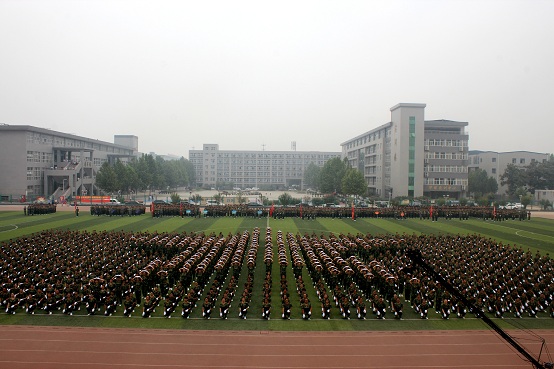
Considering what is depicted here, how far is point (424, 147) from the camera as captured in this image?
64688mm

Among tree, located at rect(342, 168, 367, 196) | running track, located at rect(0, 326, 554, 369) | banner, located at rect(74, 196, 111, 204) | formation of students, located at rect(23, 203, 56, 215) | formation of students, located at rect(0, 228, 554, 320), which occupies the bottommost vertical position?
running track, located at rect(0, 326, 554, 369)

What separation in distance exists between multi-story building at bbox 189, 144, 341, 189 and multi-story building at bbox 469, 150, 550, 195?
177 feet

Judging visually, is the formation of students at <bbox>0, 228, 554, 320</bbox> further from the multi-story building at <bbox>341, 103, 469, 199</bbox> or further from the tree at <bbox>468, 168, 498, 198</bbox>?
the tree at <bbox>468, 168, 498, 198</bbox>

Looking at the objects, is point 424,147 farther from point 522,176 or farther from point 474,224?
point 474,224

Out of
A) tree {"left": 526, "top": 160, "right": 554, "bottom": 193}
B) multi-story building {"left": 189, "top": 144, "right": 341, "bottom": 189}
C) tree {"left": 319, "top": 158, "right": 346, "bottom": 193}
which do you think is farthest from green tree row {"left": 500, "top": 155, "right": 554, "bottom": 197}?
multi-story building {"left": 189, "top": 144, "right": 341, "bottom": 189}

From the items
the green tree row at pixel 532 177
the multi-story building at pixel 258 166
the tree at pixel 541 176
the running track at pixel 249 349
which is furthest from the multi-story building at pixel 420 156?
the multi-story building at pixel 258 166

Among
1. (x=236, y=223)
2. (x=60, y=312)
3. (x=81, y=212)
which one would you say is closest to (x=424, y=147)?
(x=236, y=223)

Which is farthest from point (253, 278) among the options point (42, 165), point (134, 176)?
point (42, 165)

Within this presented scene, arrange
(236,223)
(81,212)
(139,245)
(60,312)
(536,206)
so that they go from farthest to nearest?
(536,206) → (81,212) → (236,223) → (139,245) → (60,312)

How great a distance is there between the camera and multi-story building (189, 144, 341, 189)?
129m

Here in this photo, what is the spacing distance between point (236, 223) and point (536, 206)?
1918 inches

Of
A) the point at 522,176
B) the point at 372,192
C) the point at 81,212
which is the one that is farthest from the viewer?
Result: the point at 372,192

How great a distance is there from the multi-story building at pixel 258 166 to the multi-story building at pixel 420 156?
2313 inches

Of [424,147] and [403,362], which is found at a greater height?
[424,147]
